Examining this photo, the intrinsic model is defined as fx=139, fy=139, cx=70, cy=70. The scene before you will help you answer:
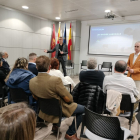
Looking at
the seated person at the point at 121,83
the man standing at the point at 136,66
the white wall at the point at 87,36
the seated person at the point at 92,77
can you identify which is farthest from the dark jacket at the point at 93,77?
the white wall at the point at 87,36

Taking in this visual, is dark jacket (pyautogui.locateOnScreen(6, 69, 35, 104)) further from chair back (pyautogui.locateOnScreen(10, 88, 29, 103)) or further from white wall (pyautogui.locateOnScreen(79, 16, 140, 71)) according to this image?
white wall (pyautogui.locateOnScreen(79, 16, 140, 71))

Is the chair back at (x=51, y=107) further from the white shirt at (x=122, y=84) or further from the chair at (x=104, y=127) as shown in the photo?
the white shirt at (x=122, y=84)

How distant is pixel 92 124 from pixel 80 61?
277 inches

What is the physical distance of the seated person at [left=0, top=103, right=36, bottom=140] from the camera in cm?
59

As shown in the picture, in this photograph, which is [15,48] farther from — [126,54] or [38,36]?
[126,54]

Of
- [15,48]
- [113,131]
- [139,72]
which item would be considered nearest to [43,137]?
[113,131]

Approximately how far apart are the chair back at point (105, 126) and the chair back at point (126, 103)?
789 millimetres

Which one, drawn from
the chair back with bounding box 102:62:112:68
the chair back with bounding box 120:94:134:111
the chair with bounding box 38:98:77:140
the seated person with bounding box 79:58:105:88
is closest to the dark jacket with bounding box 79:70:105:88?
the seated person with bounding box 79:58:105:88

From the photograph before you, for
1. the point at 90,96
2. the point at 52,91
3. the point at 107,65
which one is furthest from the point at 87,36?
the point at 52,91

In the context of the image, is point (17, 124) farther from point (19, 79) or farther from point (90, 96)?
point (90, 96)

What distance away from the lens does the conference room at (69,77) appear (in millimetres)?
1373

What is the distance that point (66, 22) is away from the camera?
26.6 feet

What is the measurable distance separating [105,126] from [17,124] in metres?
0.99

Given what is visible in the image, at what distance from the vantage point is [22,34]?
22.1ft
